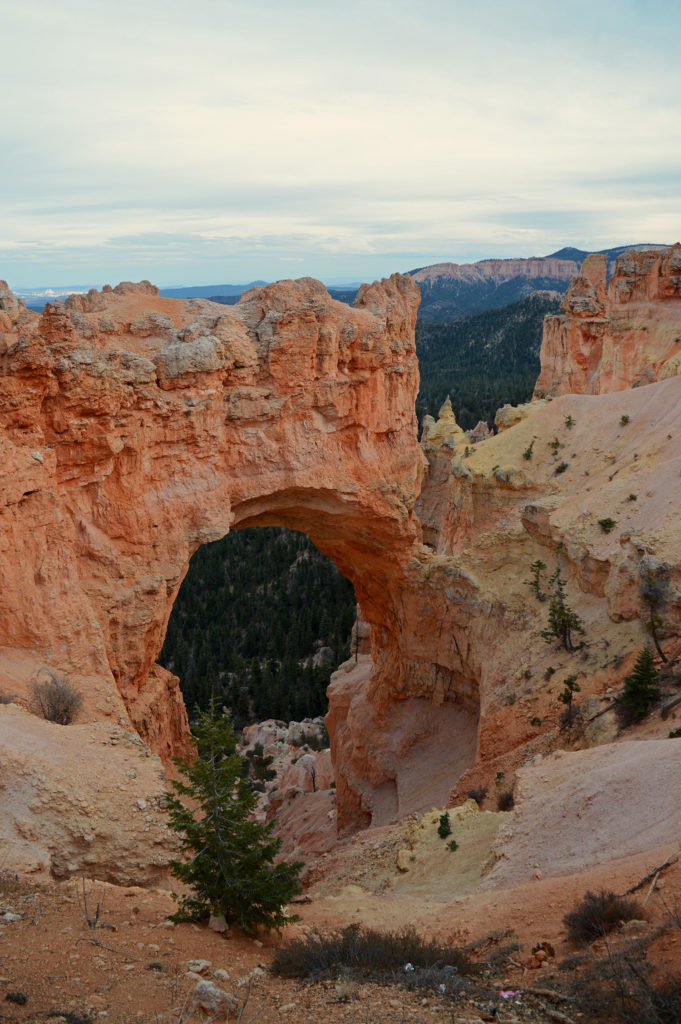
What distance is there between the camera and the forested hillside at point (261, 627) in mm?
46125

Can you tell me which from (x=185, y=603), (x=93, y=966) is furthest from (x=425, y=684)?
(x=185, y=603)

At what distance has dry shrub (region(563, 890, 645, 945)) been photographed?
9.14m

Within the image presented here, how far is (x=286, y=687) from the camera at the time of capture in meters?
47.1

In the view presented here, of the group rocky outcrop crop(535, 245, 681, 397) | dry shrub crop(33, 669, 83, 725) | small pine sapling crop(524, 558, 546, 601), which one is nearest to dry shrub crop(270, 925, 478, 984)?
dry shrub crop(33, 669, 83, 725)

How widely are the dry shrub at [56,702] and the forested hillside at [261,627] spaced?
2969 centimetres

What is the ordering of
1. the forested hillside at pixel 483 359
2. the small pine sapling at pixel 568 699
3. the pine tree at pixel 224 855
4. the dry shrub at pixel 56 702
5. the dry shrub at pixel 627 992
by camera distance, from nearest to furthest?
the dry shrub at pixel 627 992 → the pine tree at pixel 224 855 → the dry shrub at pixel 56 702 → the small pine sapling at pixel 568 699 → the forested hillside at pixel 483 359

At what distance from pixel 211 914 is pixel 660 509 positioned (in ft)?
52.3

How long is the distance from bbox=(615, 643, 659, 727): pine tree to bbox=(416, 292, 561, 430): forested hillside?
59.6 meters

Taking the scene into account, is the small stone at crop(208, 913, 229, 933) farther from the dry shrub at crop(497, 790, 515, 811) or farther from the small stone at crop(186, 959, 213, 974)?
the dry shrub at crop(497, 790, 515, 811)

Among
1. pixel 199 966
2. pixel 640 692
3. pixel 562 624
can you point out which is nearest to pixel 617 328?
pixel 562 624

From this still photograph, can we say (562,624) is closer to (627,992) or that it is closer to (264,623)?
(627,992)

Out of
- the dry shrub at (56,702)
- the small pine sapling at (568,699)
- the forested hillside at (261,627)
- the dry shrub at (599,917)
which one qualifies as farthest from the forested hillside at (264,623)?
the dry shrub at (599,917)

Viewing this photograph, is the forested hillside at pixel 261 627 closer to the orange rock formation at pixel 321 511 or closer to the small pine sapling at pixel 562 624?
the orange rock formation at pixel 321 511

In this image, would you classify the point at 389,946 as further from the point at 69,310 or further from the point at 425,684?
the point at 425,684
